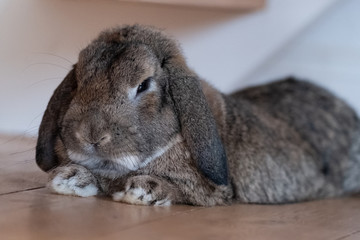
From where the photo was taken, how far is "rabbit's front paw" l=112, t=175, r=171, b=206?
8.59ft

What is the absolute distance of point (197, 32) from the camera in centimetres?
418

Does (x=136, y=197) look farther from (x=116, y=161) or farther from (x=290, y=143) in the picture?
(x=290, y=143)

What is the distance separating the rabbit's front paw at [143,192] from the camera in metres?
2.62

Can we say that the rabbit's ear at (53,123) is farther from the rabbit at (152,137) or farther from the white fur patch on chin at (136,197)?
the white fur patch on chin at (136,197)

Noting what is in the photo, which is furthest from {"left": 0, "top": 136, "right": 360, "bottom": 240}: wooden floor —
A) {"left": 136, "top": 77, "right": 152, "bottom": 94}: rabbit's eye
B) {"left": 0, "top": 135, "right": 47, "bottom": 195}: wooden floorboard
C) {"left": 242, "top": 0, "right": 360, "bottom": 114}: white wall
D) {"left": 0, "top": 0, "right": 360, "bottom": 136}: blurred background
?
{"left": 242, "top": 0, "right": 360, "bottom": 114}: white wall

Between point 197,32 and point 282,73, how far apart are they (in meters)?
0.86

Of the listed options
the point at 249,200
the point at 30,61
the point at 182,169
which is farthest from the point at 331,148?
the point at 30,61

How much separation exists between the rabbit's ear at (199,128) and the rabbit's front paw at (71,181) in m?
0.42

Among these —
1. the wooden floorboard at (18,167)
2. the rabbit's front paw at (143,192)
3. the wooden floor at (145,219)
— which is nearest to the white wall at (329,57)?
the wooden floorboard at (18,167)

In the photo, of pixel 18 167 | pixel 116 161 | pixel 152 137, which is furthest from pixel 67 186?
pixel 18 167

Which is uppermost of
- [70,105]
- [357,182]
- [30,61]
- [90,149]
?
[30,61]

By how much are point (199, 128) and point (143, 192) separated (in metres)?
0.32

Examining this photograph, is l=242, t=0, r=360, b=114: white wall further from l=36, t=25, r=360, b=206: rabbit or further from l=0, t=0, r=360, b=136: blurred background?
l=36, t=25, r=360, b=206: rabbit

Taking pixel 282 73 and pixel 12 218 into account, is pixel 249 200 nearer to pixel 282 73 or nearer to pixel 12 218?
pixel 12 218
